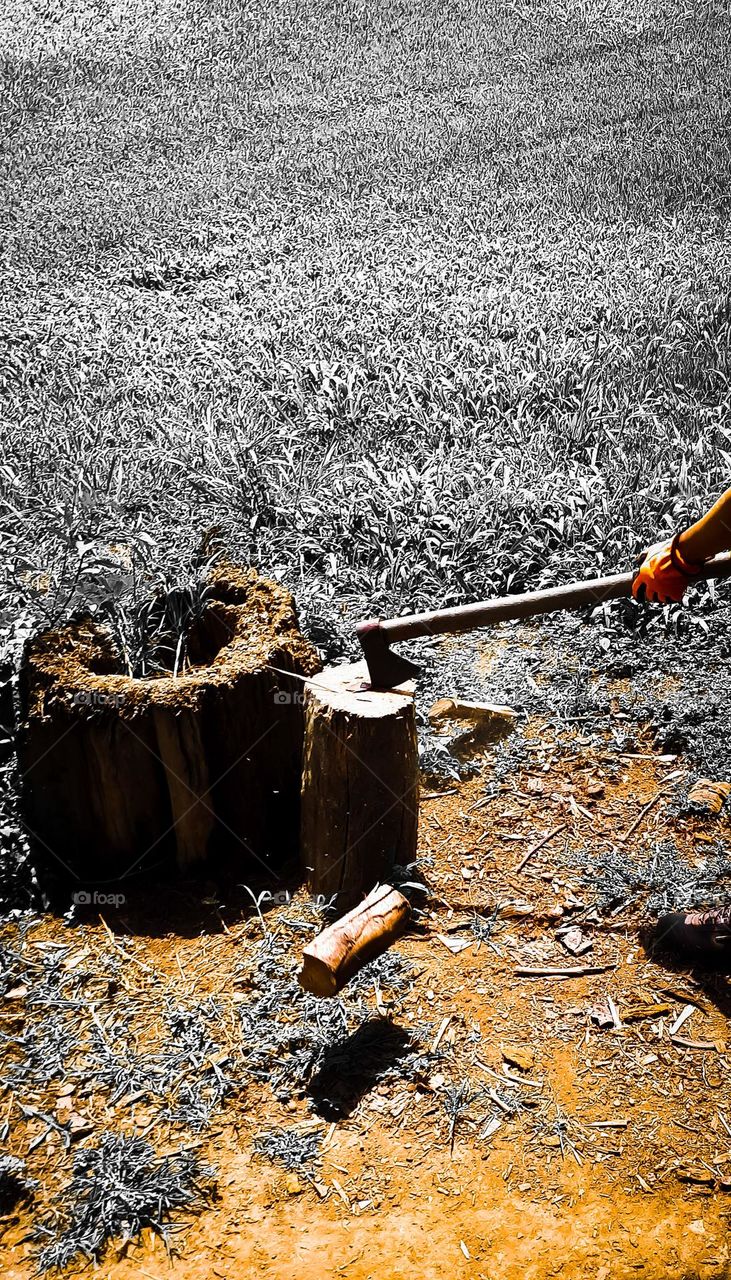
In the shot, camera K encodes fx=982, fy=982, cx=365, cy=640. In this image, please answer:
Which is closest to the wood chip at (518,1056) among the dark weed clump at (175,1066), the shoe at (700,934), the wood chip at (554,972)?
the wood chip at (554,972)

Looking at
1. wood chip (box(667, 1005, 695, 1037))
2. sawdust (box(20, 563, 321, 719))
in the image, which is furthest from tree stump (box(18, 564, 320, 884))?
wood chip (box(667, 1005, 695, 1037))

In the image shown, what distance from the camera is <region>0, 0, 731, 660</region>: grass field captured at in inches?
174

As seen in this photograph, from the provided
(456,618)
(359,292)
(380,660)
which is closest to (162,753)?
(380,660)

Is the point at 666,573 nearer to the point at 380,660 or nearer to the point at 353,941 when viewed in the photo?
the point at 380,660

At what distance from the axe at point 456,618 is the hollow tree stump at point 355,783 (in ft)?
0.21

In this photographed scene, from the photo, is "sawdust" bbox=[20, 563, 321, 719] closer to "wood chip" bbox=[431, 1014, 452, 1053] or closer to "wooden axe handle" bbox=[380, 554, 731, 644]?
"wooden axe handle" bbox=[380, 554, 731, 644]

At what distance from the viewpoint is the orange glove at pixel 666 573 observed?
2576 millimetres

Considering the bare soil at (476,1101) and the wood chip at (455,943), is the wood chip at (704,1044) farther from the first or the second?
the wood chip at (455,943)

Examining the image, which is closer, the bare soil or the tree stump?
the bare soil

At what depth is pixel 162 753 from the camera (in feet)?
9.00

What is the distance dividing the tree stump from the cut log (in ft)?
1.79

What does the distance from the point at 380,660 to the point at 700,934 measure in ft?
3.57

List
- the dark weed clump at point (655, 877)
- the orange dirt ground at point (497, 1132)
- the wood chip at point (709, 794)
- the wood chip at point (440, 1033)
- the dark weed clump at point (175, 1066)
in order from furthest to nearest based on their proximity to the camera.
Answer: the wood chip at point (709, 794) < the dark weed clump at point (655, 877) < the wood chip at point (440, 1033) < the dark weed clump at point (175, 1066) < the orange dirt ground at point (497, 1132)

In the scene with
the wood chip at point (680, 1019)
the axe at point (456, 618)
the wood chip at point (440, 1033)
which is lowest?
the wood chip at point (680, 1019)
